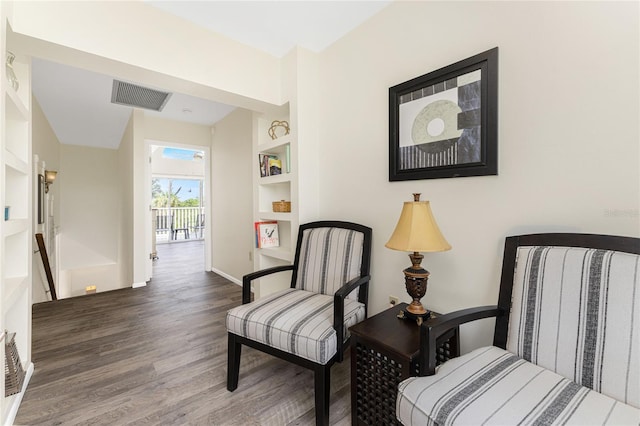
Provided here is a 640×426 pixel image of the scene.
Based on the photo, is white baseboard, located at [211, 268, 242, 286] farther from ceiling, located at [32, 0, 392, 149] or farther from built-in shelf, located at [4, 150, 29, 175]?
built-in shelf, located at [4, 150, 29, 175]

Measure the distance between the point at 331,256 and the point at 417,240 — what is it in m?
0.78

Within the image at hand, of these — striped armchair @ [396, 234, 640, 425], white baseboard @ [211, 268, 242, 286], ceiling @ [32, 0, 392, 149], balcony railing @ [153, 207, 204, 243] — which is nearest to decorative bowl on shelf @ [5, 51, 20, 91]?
ceiling @ [32, 0, 392, 149]

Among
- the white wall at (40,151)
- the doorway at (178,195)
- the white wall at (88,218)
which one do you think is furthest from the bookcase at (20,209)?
the doorway at (178,195)

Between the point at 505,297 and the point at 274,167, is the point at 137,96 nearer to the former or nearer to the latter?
the point at 274,167

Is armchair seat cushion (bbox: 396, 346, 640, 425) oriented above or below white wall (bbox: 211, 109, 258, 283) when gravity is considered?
below

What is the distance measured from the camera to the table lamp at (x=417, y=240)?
4.28 ft

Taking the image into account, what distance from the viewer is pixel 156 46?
6.15 feet

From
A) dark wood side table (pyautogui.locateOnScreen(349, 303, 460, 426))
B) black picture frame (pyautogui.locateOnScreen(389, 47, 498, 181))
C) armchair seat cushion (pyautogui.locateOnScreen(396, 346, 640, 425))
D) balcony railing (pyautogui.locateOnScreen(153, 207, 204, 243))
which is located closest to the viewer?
armchair seat cushion (pyautogui.locateOnScreen(396, 346, 640, 425))

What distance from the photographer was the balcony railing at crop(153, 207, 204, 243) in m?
9.39

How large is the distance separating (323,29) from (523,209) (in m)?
1.83

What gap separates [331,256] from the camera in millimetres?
1962

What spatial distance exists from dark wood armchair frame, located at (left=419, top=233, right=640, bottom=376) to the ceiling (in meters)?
1.71

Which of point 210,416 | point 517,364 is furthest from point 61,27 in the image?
point 517,364

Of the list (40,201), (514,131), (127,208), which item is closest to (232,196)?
(127,208)
